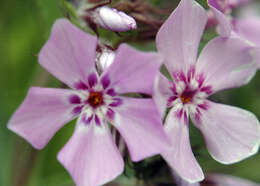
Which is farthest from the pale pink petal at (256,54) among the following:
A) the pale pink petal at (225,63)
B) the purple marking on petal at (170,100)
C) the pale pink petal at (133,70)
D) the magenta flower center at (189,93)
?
the pale pink petal at (133,70)

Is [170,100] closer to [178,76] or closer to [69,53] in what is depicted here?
[178,76]

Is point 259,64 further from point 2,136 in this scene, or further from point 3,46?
point 3,46

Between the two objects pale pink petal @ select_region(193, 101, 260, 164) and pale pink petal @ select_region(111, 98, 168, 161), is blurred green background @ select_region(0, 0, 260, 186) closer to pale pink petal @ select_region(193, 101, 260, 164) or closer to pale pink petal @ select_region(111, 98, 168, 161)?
pale pink petal @ select_region(193, 101, 260, 164)

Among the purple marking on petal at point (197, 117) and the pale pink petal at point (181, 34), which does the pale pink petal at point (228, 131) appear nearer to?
the purple marking on petal at point (197, 117)

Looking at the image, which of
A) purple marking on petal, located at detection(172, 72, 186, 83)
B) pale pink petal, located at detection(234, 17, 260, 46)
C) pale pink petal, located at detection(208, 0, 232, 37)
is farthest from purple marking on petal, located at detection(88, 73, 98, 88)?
pale pink petal, located at detection(234, 17, 260, 46)

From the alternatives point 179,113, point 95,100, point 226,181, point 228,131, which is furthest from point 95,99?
point 226,181
